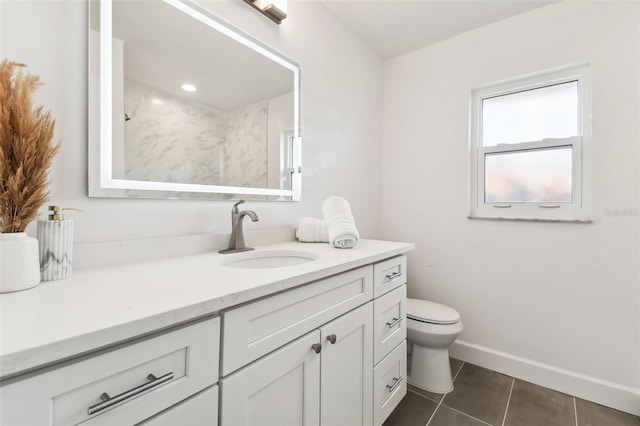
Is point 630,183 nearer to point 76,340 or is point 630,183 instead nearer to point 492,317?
point 492,317

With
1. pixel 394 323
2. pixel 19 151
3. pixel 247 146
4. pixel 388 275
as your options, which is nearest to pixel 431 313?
pixel 394 323

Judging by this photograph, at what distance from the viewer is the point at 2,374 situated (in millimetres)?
355

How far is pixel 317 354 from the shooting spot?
2.91 ft

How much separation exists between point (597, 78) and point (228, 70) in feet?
6.57

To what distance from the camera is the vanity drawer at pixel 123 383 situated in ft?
1.30

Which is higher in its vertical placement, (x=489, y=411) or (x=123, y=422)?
(x=123, y=422)

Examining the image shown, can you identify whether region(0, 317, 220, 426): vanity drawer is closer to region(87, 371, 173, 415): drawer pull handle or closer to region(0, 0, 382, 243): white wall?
region(87, 371, 173, 415): drawer pull handle

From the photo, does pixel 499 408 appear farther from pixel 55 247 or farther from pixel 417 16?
pixel 417 16

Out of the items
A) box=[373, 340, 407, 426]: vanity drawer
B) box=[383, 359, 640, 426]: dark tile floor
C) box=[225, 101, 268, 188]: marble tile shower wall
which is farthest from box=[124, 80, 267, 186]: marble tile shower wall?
box=[383, 359, 640, 426]: dark tile floor

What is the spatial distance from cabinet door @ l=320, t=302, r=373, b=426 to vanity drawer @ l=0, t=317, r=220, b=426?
0.43 meters

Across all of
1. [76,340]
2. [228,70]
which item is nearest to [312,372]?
[76,340]

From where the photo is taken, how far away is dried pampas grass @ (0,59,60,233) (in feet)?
2.00

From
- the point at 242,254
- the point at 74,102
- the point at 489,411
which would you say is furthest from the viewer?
the point at 489,411

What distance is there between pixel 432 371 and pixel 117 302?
5.61ft
